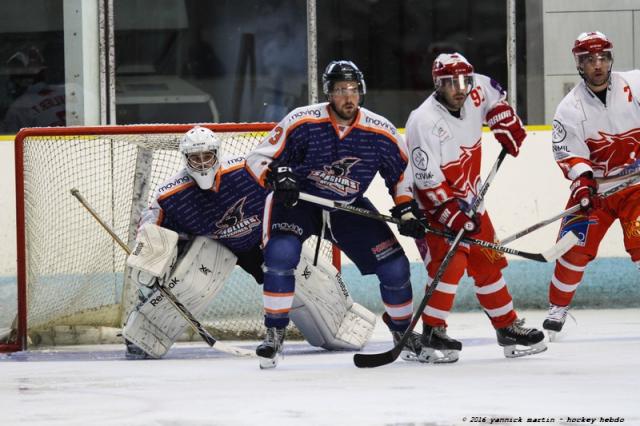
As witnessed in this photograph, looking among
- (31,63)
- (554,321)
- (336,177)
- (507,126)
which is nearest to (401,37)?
(31,63)

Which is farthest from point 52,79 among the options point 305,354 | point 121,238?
point 305,354

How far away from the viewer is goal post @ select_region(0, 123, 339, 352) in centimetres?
511

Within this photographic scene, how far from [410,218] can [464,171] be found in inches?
10.1

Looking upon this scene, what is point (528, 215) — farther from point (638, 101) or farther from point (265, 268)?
point (265, 268)

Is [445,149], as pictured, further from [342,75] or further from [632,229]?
[632,229]

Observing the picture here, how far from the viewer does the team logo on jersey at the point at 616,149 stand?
467 centimetres

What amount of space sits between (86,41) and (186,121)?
571 millimetres

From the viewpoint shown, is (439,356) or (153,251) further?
(153,251)

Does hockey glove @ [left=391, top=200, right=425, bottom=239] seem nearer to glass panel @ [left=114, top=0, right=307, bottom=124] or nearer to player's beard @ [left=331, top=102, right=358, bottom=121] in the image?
player's beard @ [left=331, top=102, right=358, bottom=121]

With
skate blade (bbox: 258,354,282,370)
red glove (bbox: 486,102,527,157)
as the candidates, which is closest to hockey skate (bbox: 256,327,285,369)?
skate blade (bbox: 258,354,282,370)

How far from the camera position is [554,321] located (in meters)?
4.84

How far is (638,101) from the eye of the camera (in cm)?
466

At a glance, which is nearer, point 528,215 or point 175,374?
point 175,374

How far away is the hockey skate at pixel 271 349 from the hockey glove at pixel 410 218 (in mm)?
487
